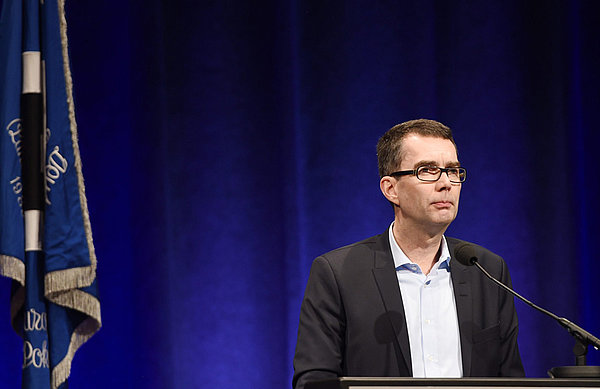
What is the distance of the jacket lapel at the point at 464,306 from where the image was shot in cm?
250

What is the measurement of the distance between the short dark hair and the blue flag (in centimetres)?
111

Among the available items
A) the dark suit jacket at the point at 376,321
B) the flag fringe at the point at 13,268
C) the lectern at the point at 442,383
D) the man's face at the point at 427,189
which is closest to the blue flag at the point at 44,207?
the flag fringe at the point at 13,268

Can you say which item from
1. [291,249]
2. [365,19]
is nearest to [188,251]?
[291,249]

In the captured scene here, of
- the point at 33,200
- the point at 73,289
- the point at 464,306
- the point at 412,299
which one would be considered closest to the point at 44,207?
the point at 33,200

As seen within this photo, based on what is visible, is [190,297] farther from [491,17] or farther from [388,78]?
[491,17]

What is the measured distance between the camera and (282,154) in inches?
144

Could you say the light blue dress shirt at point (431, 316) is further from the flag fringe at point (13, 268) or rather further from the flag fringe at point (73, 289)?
the flag fringe at point (13, 268)

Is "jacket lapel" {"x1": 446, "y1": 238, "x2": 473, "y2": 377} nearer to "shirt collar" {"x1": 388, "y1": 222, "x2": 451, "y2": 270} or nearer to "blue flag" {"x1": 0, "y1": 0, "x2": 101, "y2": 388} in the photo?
"shirt collar" {"x1": 388, "y1": 222, "x2": 451, "y2": 270}

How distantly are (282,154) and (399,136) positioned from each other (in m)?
1.05

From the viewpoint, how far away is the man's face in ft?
8.36

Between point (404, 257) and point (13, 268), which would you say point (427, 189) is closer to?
point (404, 257)

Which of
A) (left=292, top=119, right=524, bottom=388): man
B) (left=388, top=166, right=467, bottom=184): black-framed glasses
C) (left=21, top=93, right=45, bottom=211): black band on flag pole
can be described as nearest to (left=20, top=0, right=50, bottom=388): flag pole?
(left=21, top=93, right=45, bottom=211): black band on flag pole

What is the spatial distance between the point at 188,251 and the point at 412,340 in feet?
4.42

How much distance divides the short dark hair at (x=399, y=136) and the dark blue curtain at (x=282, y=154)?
908 mm
